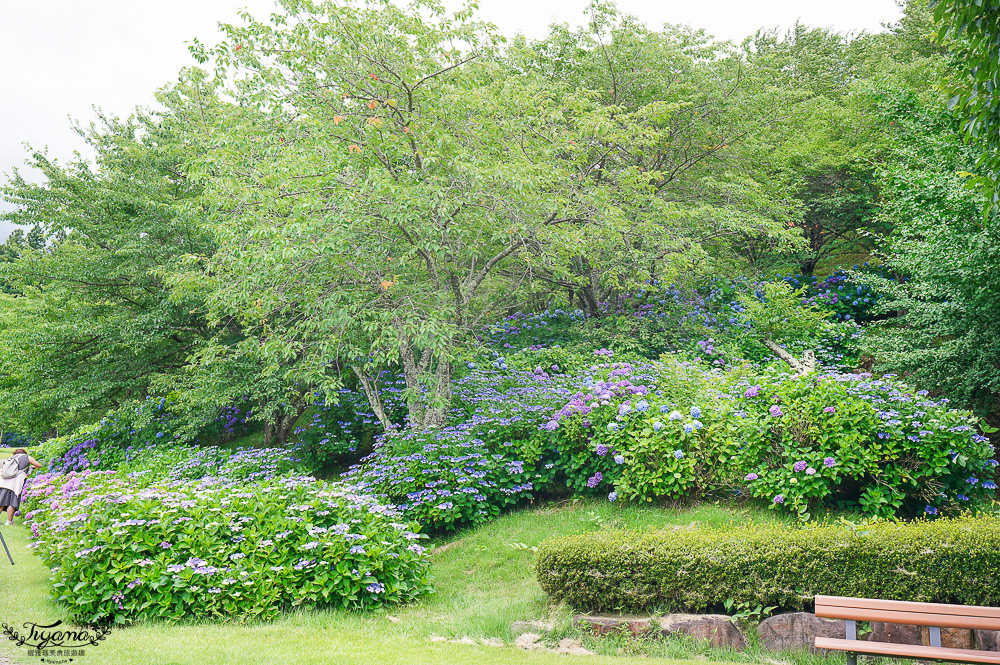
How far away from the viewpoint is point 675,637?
4688mm

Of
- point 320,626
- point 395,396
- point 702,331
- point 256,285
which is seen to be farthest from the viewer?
point 702,331

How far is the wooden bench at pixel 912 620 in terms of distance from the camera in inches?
144

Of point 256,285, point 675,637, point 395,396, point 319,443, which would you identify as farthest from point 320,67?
point 675,637

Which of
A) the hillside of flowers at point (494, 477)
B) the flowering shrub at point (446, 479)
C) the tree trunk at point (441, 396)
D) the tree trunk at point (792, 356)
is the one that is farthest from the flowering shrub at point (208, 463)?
the tree trunk at point (792, 356)

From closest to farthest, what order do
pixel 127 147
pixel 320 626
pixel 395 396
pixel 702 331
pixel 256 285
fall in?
1. pixel 320 626
2. pixel 256 285
3. pixel 395 396
4. pixel 702 331
5. pixel 127 147

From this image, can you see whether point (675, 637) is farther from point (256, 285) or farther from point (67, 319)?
point (67, 319)

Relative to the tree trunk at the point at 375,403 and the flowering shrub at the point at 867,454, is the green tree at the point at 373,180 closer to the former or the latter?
the tree trunk at the point at 375,403

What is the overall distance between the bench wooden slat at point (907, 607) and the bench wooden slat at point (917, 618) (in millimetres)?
19

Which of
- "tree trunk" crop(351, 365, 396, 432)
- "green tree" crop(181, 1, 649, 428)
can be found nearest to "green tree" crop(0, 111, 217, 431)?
"green tree" crop(181, 1, 649, 428)

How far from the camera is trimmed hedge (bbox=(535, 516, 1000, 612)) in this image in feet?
14.9

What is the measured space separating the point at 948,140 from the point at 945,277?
156 cm

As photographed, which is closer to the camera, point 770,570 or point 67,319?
point 770,570

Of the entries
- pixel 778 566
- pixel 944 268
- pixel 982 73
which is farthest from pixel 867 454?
pixel 982 73

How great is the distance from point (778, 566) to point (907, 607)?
2.98 feet
